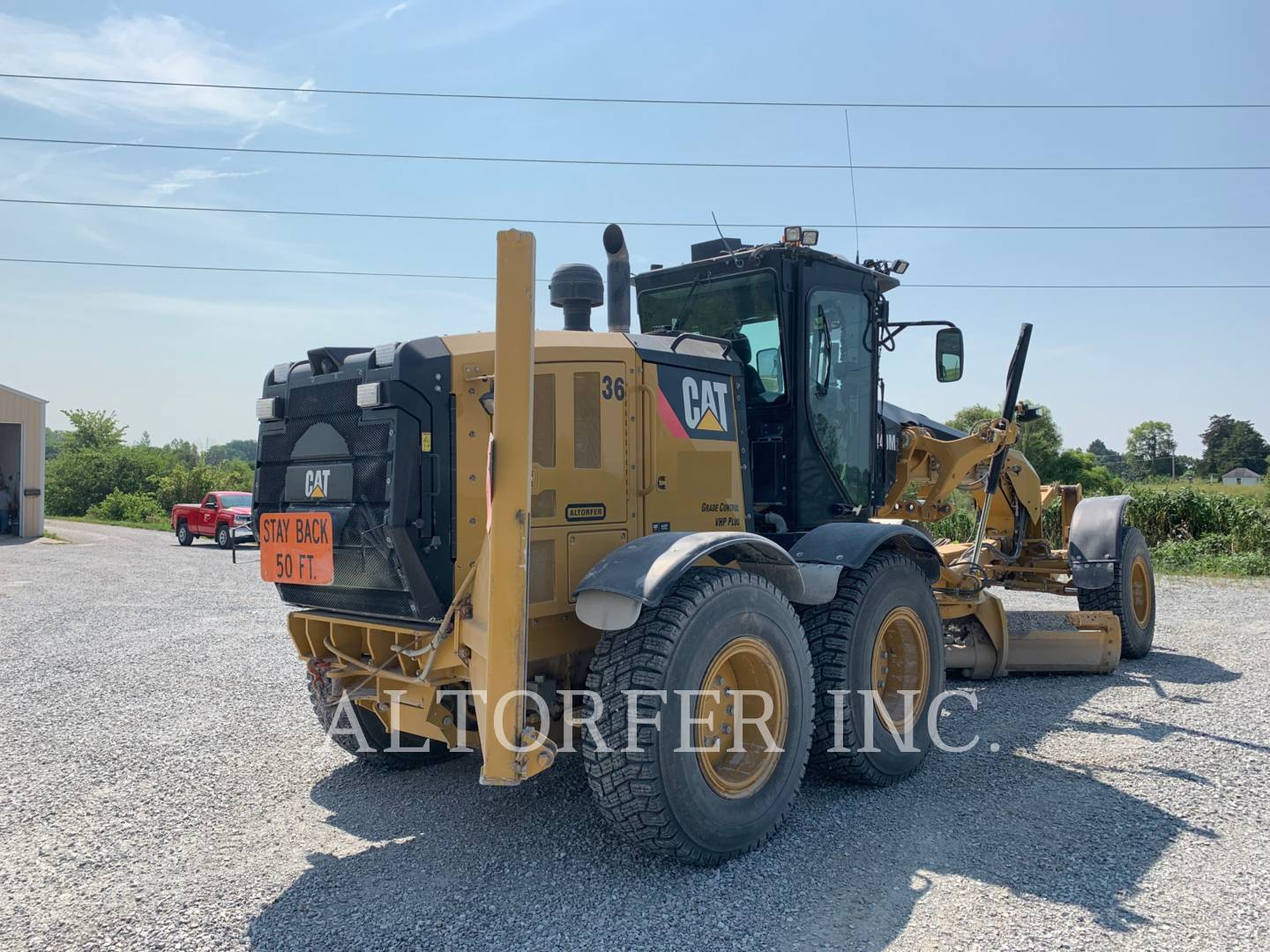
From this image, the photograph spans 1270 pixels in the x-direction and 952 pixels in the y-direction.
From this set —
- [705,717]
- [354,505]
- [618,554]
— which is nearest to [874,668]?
[705,717]

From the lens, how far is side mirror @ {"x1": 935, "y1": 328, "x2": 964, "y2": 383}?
648cm

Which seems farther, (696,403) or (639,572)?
(696,403)

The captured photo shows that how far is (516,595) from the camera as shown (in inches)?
142

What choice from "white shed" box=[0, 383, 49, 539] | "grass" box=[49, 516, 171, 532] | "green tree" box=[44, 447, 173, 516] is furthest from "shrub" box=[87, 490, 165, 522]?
"white shed" box=[0, 383, 49, 539]

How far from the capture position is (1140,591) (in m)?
9.15

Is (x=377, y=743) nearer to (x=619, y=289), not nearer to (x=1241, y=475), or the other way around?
(x=619, y=289)

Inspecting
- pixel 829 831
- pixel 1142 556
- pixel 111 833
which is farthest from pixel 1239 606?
pixel 111 833

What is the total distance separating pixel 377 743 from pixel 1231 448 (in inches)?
3624

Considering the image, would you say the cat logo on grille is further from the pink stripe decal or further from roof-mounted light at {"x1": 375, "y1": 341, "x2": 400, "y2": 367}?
the pink stripe decal

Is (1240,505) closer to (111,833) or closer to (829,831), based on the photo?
(829,831)

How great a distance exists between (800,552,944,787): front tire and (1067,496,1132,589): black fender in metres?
4.07

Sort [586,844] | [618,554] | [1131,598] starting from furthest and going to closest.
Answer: [1131,598] < [586,844] < [618,554]

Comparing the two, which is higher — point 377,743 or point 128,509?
point 128,509

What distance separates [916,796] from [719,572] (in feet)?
6.27
